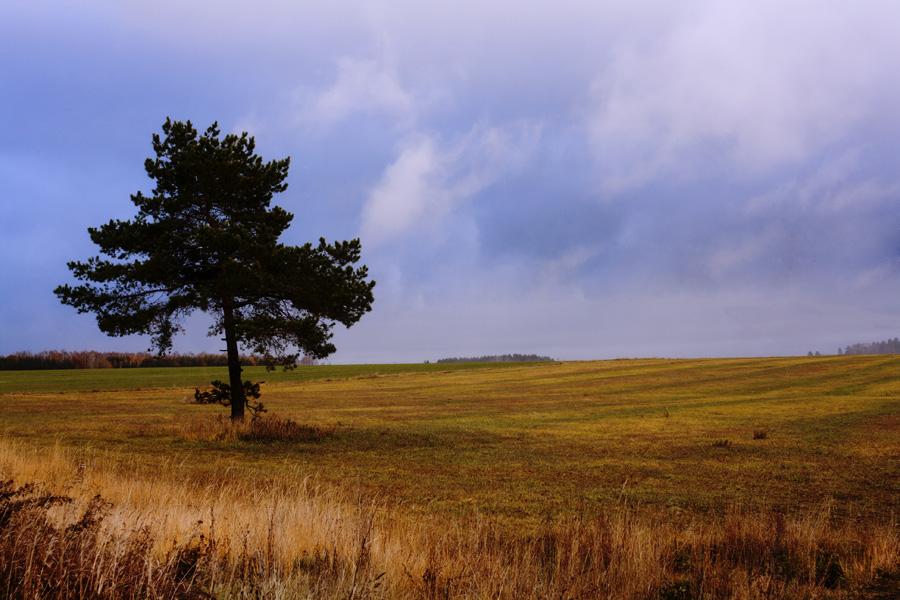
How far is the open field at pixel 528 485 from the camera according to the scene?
6.51 meters

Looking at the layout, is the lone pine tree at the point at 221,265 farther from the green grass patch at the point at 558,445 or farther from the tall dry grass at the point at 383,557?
the tall dry grass at the point at 383,557

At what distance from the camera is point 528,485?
43.2 feet

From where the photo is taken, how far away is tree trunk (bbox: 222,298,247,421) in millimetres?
20234

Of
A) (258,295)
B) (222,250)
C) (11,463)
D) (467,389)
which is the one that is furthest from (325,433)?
(467,389)

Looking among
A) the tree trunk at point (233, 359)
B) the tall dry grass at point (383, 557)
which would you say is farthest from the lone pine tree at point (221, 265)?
the tall dry grass at point (383, 557)

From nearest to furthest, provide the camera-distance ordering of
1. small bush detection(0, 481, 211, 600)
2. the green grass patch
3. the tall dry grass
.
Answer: small bush detection(0, 481, 211, 600) → the tall dry grass → the green grass patch

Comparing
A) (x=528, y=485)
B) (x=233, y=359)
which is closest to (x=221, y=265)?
(x=233, y=359)

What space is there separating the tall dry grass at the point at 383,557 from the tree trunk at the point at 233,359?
38.1 feet

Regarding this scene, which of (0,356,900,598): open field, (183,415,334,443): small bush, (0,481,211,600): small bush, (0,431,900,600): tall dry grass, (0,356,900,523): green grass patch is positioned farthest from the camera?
(183,415,334,443): small bush

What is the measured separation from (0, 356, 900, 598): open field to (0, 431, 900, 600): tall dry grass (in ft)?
0.15

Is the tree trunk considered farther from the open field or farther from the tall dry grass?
the tall dry grass

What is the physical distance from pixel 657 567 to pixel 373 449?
12892 millimetres

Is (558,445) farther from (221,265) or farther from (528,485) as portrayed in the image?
(221,265)

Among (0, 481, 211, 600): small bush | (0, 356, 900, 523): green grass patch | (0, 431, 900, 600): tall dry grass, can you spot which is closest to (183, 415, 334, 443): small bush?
(0, 356, 900, 523): green grass patch
